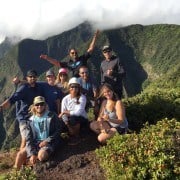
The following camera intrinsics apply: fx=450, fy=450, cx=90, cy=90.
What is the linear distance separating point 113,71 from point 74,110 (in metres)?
1.73

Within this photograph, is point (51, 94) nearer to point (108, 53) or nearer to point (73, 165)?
point (108, 53)

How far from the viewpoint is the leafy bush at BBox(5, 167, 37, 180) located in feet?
24.1

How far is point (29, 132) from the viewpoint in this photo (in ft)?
27.5

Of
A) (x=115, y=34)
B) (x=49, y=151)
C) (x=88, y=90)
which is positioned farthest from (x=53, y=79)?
(x=115, y=34)

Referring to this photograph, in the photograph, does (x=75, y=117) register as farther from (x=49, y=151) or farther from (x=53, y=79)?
(x=53, y=79)

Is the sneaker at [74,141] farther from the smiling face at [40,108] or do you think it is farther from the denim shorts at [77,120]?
the smiling face at [40,108]

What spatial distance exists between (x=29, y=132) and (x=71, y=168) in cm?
105

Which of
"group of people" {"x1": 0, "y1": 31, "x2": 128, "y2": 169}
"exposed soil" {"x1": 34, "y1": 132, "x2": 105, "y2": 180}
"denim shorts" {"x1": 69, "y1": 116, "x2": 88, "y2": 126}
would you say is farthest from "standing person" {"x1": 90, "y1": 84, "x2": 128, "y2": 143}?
"exposed soil" {"x1": 34, "y1": 132, "x2": 105, "y2": 180}

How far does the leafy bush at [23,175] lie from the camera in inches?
289

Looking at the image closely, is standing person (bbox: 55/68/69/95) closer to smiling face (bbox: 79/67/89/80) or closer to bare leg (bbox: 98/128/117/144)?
smiling face (bbox: 79/67/89/80)

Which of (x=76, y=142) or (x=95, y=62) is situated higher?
(x=95, y=62)

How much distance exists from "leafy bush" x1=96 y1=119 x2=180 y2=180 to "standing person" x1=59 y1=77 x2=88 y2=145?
1898 millimetres

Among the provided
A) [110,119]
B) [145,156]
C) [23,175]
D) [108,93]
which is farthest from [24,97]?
[145,156]

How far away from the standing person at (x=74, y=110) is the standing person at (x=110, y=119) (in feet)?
1.20
